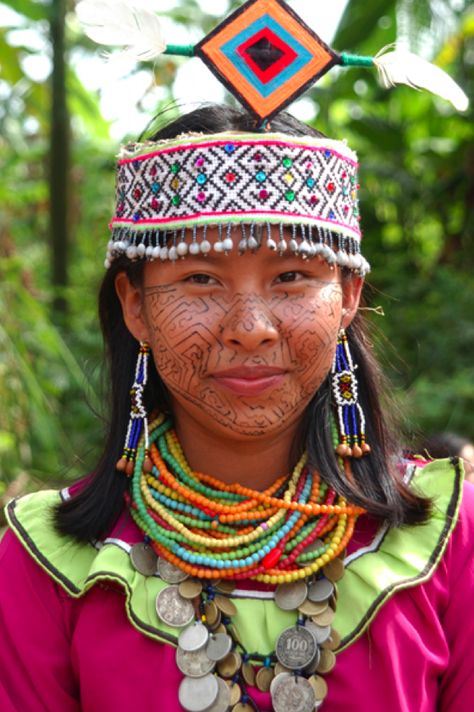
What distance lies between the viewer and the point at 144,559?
2076 millimetres

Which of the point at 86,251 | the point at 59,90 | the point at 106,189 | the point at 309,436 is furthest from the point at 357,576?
the point at 106,189

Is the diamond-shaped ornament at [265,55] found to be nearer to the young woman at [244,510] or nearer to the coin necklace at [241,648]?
the young woman at [244,510]

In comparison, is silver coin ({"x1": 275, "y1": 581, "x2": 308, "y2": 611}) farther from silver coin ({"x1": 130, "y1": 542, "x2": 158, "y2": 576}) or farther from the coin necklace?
silver coin ({"x1": 130, "y1": 542, "x2": 158, "y2": 576})

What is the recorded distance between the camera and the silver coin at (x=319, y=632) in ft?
6.35

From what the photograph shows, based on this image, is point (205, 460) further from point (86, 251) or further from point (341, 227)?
point (86, 251)

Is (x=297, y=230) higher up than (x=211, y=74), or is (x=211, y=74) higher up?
(x=211, y=74)

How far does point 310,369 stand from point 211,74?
64cm

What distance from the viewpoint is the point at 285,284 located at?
1.98m

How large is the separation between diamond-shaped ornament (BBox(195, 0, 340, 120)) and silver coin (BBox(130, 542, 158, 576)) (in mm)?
941

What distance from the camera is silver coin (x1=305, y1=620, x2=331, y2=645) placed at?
76.2 inches

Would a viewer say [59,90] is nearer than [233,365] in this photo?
No

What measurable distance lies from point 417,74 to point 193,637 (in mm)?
1261

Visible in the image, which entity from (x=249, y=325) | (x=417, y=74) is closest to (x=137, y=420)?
(x=249, y=325)

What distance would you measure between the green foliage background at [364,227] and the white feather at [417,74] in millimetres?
1889
